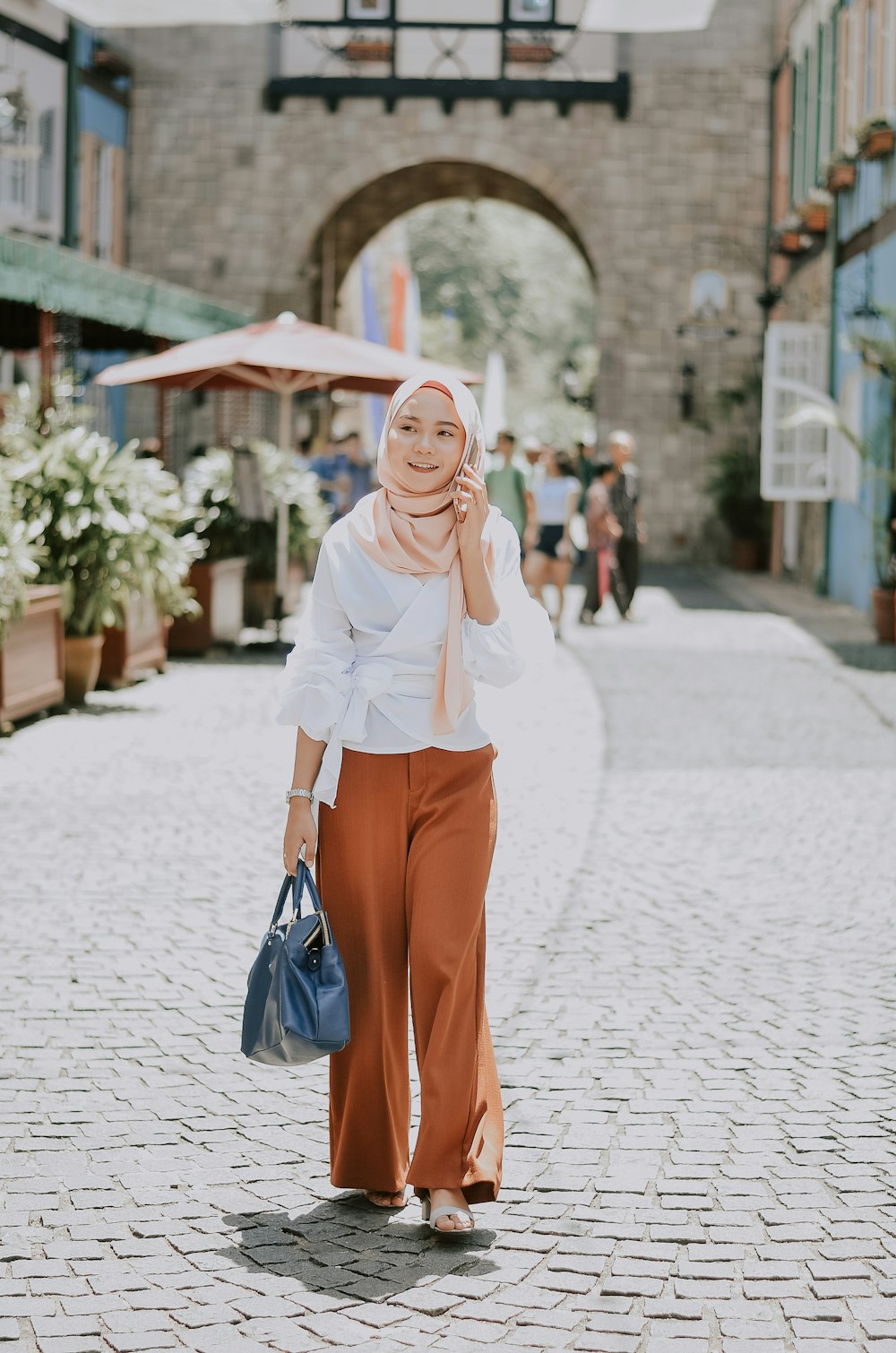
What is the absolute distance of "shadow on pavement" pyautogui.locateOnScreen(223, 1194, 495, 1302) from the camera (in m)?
3.39

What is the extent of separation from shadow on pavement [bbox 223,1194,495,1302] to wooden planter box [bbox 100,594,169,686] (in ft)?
27.5

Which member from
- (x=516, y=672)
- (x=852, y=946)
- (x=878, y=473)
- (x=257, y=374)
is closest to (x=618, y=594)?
(x=878, y=473)

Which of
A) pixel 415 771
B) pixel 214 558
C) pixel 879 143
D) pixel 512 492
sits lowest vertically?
pixel 415 771

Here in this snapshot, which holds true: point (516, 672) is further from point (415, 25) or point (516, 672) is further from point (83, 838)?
point (415, 25)

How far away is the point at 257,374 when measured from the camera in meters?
15.2

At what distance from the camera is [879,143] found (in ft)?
56.8

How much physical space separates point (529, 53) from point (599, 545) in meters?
13.0

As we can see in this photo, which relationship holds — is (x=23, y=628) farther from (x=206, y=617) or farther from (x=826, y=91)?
(x=826, y=91)

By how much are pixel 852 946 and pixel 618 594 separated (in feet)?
40.5

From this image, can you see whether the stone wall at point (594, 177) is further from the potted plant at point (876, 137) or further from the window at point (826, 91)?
the potted plant at point (876, 137)

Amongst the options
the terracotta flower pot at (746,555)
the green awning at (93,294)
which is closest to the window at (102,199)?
the terracotta flower pot at (746,555)

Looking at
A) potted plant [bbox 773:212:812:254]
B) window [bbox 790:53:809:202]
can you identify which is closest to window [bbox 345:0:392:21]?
window [bbox 790:53:809:202]

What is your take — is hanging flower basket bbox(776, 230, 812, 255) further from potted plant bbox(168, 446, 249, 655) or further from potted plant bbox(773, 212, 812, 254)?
potted plant bbox(168, 446, 249, 655)

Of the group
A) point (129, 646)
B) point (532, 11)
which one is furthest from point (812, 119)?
point (129, 646)
